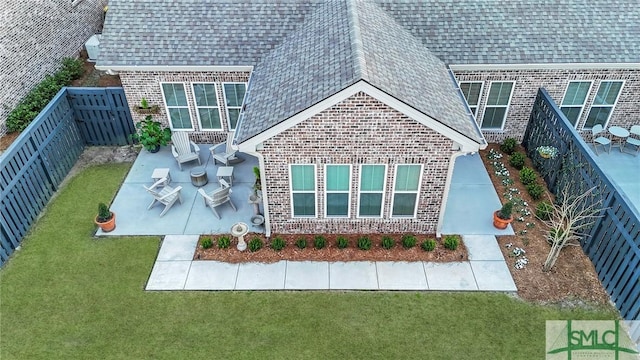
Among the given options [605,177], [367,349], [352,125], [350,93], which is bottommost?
[367,349]

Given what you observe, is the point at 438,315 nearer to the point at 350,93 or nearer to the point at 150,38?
the point at 350,93

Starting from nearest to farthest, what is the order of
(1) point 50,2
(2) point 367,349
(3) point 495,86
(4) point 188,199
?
(2) point 367,349 < (4) point 188,199 < (3) point 495,86 < (1) point 50,2

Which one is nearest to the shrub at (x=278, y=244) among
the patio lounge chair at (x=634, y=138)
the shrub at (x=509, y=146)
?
the shrub at (x=509, y=146)

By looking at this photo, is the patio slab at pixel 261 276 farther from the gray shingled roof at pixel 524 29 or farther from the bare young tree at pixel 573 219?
the gray shingled roof at pixel 524 29

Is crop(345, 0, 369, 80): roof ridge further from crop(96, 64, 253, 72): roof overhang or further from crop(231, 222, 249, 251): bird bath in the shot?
crop(231, 222, 249, 251): bird bath

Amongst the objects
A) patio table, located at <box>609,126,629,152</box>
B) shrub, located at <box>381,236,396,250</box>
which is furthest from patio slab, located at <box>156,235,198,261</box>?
patio table, located at <box>609,126,629,152</box>

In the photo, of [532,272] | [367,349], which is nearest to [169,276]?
[367,349]
